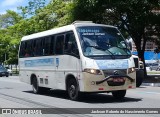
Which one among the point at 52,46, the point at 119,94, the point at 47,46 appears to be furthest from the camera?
→ the point at 47,46

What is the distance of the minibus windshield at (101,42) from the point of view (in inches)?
565

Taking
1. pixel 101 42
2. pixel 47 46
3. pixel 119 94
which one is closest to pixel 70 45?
pixel 101 42

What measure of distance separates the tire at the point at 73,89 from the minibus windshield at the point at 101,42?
1.34 meters

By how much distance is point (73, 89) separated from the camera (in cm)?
1494

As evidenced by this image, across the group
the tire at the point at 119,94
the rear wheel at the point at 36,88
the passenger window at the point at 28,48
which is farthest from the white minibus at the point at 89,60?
the passenger window at the point at 28,48

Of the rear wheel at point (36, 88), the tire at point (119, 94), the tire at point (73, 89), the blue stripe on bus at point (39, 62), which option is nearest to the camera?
the tire at point (73, 89)

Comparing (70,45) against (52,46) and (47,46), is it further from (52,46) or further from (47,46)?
(47,46)

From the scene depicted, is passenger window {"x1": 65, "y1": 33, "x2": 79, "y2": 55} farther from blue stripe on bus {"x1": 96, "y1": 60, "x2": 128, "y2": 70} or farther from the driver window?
blue stripe on bus {"x1": 96, "y1": 60, "x2": 128, "y2": 70}

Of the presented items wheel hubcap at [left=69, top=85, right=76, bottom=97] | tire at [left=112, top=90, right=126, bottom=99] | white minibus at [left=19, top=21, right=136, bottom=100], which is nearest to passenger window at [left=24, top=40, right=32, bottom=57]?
white minibus at [left=19, top=21, right=136, bottom=100]

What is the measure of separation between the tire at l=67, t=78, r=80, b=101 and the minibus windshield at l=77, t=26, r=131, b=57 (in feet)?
4.40

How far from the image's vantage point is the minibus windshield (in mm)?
14352

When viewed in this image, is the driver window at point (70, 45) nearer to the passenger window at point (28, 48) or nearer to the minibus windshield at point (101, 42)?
the minibus windshield at point (101, 42)

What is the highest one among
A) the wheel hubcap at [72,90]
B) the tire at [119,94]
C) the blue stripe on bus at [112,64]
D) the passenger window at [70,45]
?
the passenger window at [70,45]

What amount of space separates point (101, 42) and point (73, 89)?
6.62 feet
